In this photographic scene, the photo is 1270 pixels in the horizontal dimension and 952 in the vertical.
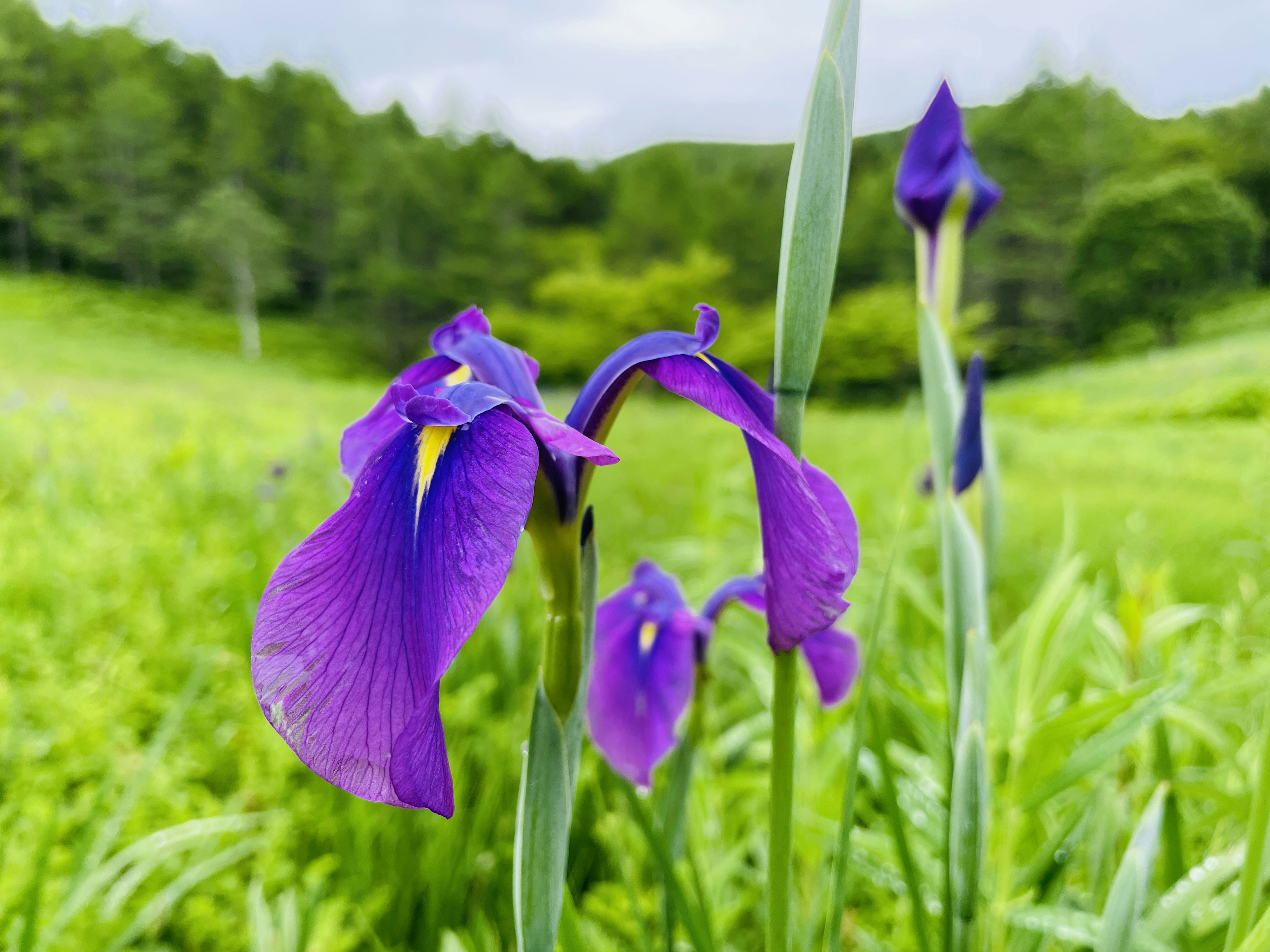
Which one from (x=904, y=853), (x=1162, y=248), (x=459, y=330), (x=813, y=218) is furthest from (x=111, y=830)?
(x=1162, y=248)

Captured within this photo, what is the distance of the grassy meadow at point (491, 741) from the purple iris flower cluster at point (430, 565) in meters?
0.28

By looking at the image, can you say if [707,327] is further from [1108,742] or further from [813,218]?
[1108,742]

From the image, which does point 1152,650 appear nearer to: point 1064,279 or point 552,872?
point 552,872

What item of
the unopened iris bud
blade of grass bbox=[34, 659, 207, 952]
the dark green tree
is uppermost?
the dark green tree

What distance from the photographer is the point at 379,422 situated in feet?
1.76

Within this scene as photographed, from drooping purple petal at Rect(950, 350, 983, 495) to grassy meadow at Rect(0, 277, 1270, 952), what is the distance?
0.06 metres

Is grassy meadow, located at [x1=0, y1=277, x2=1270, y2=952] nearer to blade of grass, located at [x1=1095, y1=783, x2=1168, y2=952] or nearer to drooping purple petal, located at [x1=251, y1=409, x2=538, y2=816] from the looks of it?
blade of grass, located at [x1=1095, y1=783, x2=1168, y2=952]

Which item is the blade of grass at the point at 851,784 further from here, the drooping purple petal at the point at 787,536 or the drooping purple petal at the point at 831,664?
the drooping purple petal at the point at 831,664

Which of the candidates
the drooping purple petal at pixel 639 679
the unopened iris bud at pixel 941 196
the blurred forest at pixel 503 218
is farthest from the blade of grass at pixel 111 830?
the blurred forest at pixel 503 218

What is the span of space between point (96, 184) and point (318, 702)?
88.3 ft

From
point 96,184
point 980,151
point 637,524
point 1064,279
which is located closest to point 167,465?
point 637,524

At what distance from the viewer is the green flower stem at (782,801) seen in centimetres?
42

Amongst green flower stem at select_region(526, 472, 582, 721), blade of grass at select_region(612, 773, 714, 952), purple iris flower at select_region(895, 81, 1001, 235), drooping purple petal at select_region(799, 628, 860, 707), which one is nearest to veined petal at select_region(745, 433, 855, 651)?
green flower stem at select_region(526, 472, 582, 721)

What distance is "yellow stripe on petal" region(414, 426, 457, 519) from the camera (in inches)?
14.7
